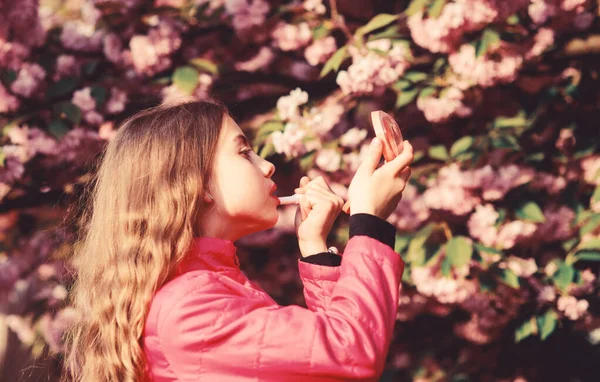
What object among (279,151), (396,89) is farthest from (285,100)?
(396,89)

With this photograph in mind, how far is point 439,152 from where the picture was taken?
2.74 metres

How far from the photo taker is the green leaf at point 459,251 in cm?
253

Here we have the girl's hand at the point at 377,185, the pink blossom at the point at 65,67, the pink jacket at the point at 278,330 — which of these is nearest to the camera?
the pink jacket at the point at 278,330

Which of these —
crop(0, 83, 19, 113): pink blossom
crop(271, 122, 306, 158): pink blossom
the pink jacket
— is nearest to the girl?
the pink jacket

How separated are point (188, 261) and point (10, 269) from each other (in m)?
1.97

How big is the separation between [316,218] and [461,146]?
53.5 inches

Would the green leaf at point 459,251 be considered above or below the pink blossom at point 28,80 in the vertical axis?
below

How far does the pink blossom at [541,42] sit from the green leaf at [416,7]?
412mm

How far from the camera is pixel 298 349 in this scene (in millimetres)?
1146

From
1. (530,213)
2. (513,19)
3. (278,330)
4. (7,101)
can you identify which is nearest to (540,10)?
(513,19)

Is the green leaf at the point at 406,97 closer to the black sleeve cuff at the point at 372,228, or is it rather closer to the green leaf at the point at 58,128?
the green leaf at the point at 58,128

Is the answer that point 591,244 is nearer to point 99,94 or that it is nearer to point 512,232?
point 512,232

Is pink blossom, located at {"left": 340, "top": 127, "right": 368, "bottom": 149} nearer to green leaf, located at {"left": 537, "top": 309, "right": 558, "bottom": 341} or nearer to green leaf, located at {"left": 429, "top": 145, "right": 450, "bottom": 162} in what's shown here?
green leaf, located at {"left": 429, "top": 145, "right": 450, "bottom": 162}

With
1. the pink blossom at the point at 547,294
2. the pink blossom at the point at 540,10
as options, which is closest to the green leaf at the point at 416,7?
the pink blossom at the point at 540,10
